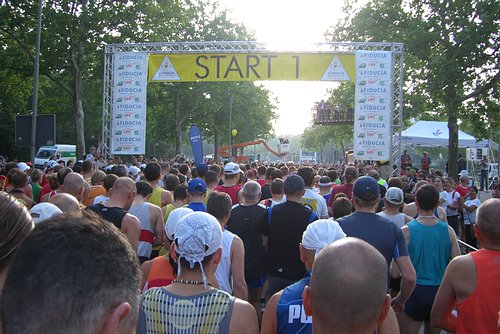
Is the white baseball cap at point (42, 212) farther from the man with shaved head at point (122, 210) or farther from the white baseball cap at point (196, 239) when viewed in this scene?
the white baseball cap at point (196, 239)

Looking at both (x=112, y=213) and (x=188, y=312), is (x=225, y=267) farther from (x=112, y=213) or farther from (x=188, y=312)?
(x=188, y=312)

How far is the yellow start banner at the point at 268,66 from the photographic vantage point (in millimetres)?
16141

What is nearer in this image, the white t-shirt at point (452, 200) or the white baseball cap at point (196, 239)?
the white baseball cap at point (196, 239)

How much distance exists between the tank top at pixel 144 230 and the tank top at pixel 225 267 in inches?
62.6

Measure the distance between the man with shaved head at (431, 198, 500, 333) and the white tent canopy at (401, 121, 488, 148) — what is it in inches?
825

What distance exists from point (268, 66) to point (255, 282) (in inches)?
448

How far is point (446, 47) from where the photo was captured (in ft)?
63.4

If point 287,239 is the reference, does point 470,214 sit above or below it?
below

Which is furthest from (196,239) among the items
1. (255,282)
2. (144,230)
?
(255,282)

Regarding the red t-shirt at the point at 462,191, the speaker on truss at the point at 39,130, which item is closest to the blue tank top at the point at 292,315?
the red t-shirt at the point at 462,191

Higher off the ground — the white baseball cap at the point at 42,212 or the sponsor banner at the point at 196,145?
the sponsor banner at the point at 196,145

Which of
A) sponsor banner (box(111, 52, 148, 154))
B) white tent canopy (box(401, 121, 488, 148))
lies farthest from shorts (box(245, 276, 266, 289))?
white tent canopy (box(401, 121, 488, 148))

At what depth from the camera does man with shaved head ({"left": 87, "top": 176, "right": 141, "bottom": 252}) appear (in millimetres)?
4863

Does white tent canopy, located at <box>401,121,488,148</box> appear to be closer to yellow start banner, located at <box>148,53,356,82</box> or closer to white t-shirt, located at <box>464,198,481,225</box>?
yellow start banner, located at <box>148,53,356,82</box>
